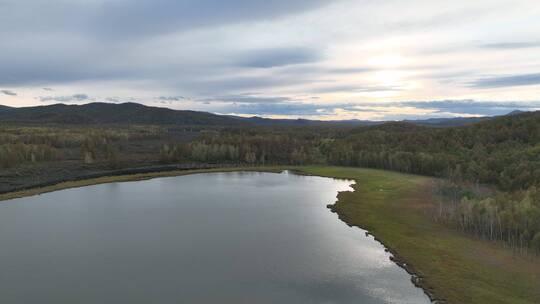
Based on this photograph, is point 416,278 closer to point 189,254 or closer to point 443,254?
point 443,254

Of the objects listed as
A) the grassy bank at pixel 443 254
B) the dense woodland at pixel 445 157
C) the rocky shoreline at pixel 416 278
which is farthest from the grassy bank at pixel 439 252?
the dense woodland at pixel 445 157

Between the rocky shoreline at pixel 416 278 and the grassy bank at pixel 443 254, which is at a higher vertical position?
the grassy bank at pixel 443 254

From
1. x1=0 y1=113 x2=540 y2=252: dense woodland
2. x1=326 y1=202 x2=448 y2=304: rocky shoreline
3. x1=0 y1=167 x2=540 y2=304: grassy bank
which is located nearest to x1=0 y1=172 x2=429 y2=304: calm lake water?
x1=326 y1=202 x2=448 y2=304: rocky shoreline

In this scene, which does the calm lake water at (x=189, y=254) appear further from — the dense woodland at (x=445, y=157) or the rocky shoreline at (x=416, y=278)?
the dense woodland at (x=445, y=157)

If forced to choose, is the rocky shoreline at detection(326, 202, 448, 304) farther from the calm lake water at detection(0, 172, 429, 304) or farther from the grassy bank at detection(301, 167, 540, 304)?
the calm lake water at detection(0, 172, 429, 304)

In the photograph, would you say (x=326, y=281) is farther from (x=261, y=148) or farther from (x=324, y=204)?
(x=261, y=148)
